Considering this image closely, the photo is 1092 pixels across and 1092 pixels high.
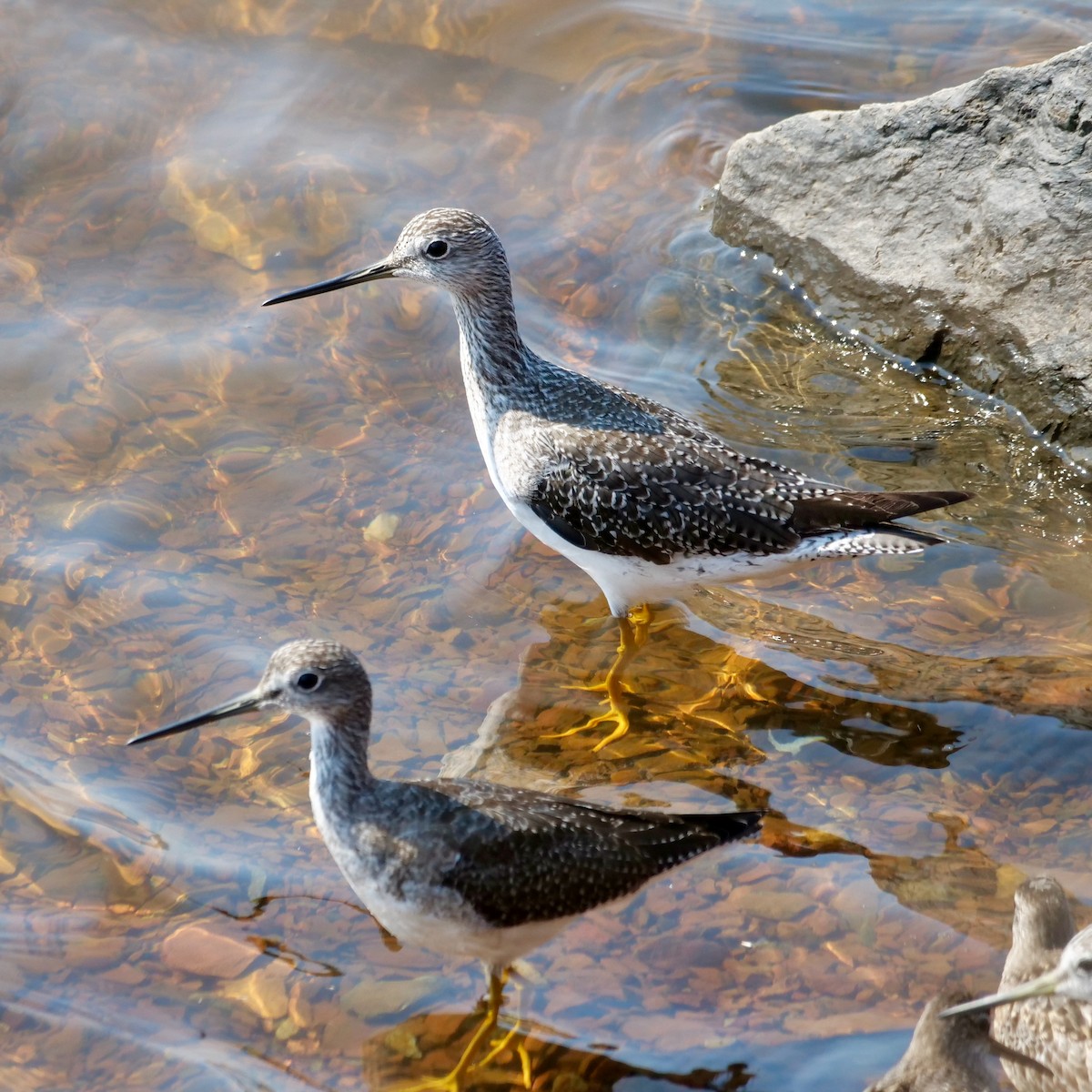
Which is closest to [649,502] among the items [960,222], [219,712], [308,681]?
[308,681]

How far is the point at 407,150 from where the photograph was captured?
10.8 metres

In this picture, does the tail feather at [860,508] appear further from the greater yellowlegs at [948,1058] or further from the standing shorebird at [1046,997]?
the greater yellowlegs at [948,1058]

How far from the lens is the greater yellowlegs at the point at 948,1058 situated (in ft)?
16.5

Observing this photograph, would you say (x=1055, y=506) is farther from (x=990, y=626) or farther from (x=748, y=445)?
(x=748, y=445)

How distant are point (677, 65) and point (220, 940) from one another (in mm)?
8585

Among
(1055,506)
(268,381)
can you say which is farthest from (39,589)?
(1055,506)

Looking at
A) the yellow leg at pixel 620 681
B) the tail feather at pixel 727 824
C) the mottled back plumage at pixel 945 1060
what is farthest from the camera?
the yellow leg at pixel 620 681

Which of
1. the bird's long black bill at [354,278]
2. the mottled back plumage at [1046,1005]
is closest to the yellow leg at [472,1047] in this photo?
the mottled back plumage at [1046,1005]

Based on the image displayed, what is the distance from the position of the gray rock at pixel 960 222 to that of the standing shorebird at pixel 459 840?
418cm

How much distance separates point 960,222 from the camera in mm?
8906

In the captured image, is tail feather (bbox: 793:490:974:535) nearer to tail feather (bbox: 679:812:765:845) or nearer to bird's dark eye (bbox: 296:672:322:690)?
tail feather (bbox: 679:812:765:845)

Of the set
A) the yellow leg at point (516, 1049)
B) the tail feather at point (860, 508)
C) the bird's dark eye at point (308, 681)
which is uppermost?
the tail feather at point (860, 508)

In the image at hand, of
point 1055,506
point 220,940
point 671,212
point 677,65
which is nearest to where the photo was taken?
point 220,940

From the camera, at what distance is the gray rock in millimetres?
8305
